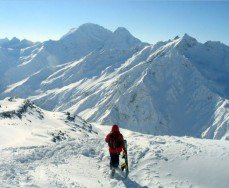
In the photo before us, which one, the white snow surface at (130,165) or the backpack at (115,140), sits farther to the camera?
the backpack at (115,140)

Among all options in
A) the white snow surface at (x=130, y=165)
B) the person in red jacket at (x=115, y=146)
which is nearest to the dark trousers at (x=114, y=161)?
the person in red jacket at (x=115, y=146)

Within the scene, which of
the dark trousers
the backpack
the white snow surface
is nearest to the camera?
the white snow surface

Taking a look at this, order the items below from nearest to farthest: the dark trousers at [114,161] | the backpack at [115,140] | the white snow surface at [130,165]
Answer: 1. the white snow surface at [130,165]
2. the dark trousers at [114,161]
3. the backpack at [115,140]

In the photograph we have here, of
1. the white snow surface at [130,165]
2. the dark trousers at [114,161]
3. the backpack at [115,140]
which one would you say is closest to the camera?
the white snow surface at [130,165]

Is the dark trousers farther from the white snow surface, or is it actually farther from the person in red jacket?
the white snow surface

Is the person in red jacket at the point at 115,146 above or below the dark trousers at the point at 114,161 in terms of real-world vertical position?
above

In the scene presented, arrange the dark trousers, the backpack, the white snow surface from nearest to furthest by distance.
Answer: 1. the white snow surface
2. the dark trousers
3. the backpack

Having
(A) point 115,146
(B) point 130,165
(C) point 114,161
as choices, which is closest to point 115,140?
(A) point 115,146

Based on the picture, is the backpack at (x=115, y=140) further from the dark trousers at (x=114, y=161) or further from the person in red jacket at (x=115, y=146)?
the dark trousers at (x=114, y=161)

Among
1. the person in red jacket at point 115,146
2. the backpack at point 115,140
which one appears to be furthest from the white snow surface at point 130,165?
the backpack at point 115,140

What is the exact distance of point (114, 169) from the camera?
21859 millimetres

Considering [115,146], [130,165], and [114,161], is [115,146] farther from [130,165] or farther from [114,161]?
[130,165]

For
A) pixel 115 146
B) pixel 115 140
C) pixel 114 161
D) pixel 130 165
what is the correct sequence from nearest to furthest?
pixel 114 161 < pixel 115 146 < pixel 115 140 < pixel 130 165

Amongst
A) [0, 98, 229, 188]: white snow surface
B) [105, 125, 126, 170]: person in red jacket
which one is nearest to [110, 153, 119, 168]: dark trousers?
[105, 125, 126, 170]: person in red jacket
